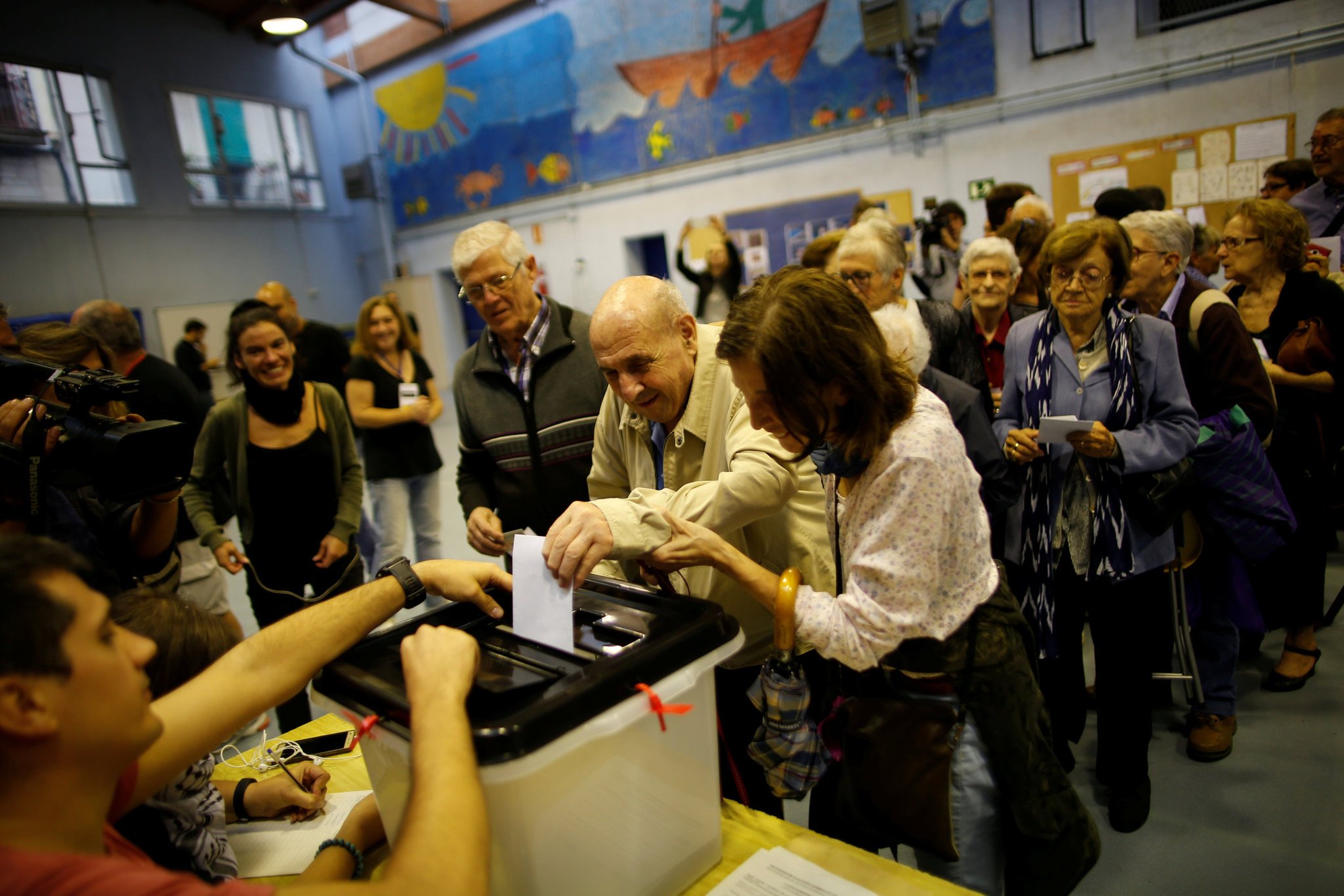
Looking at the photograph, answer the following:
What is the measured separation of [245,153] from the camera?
10.8 metres

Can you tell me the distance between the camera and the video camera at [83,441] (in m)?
1.48

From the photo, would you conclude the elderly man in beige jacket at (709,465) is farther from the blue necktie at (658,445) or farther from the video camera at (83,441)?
the video camera at (83,441)

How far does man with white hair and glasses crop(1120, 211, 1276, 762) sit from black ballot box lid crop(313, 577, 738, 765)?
1.87 meters

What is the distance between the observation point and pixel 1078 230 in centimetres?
210

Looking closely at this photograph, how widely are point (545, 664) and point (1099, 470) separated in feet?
5.81

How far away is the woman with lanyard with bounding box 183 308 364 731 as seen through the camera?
268 cm

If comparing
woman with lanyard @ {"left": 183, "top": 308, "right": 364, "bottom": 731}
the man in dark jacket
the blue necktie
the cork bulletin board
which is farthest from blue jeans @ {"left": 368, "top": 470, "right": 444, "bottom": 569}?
the cork bulletin board

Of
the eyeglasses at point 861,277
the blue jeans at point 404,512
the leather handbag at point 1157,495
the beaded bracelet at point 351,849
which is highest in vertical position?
the eyeglasses at point 861,277

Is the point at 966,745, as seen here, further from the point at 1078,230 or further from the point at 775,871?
the point at 1078,230

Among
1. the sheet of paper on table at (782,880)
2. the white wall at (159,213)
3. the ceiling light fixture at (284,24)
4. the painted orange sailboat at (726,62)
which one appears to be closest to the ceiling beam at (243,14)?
the white wall at (159,213)

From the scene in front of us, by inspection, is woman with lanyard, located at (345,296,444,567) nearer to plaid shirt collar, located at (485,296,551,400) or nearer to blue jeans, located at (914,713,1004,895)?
plaid shirt collar, located at (485,296,551,400)

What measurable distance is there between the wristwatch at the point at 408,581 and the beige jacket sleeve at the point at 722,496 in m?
0.30

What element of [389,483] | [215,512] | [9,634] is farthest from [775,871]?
[389,483]

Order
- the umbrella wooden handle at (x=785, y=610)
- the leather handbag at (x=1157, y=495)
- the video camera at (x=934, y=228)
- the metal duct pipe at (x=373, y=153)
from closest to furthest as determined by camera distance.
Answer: the umbrella wooden handle at (x=785, y=610) → the leather handbag at (x=1157, y=495) → the video camera at (x=934, y=228) → the metal duct pipe at (x=373, y=153)
